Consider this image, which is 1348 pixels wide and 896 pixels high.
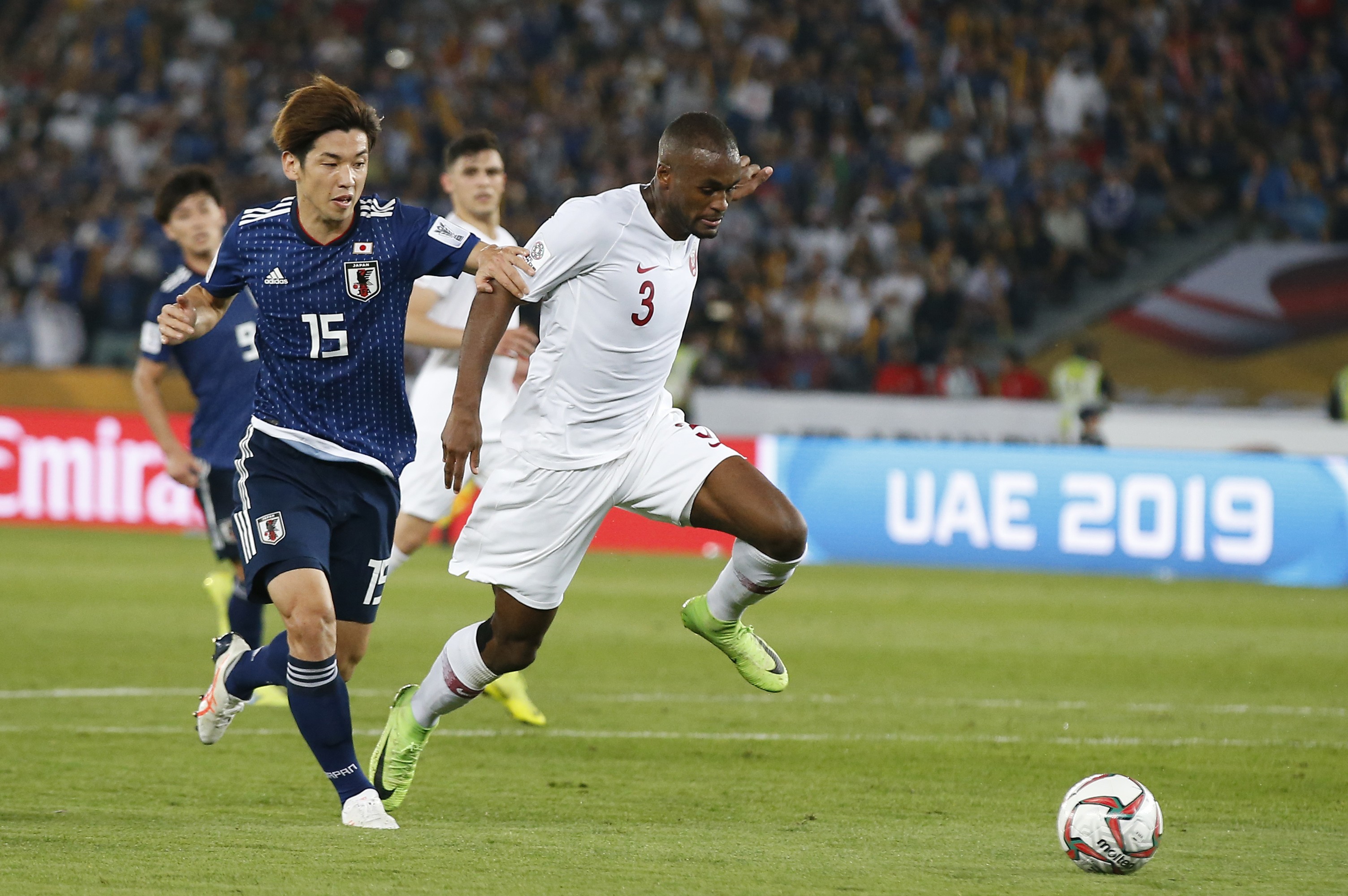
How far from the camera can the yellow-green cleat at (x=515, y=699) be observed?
7.85 metres

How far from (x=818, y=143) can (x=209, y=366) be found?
1517 centimetres

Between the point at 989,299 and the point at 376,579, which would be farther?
the point at 989,299

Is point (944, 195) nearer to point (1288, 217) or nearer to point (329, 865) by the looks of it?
point (1288, 217)

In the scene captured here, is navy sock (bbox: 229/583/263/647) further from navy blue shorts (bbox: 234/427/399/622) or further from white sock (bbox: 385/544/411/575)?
navy blue shorts (bbox: 234/427/399/622)

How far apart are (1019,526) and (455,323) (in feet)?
26.2

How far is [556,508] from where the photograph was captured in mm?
5777

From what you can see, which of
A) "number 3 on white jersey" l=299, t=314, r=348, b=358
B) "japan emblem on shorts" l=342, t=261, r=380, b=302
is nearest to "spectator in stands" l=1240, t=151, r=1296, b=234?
"japan emblem on shorts" l=342, t=261, r=380, b=302

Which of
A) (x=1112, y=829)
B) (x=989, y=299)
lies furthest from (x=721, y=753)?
(x=989, y=299)

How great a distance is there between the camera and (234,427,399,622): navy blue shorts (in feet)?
17.4

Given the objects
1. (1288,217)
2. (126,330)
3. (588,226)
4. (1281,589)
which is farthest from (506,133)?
(588,226)

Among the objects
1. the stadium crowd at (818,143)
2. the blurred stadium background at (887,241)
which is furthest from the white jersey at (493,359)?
the stadium crowd at (818,143)

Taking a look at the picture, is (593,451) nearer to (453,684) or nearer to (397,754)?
(453,684)

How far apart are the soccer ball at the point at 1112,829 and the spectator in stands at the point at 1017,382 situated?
14.5 meters

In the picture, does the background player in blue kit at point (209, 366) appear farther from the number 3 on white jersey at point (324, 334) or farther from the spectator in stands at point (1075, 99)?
the spectator in stands at point (1075, 99)
